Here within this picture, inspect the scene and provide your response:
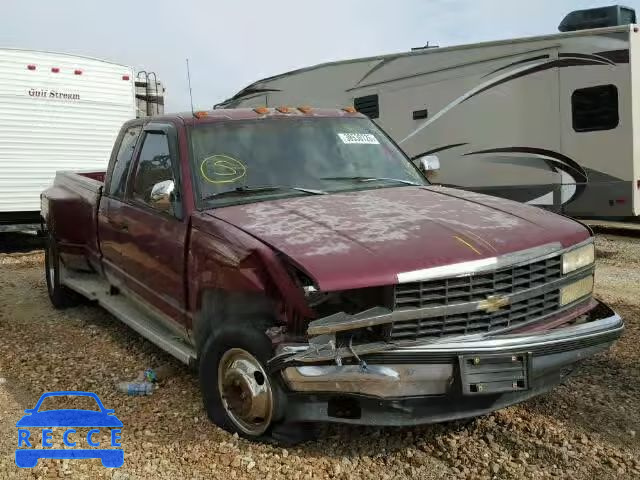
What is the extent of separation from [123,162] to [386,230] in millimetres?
2797

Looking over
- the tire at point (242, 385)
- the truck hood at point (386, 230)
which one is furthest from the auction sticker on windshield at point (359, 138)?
the tire at point (242, 385)

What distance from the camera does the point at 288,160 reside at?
4.32 metres

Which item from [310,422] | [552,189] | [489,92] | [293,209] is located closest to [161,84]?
[489,92]

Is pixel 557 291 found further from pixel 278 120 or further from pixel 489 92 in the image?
pixel 489 92

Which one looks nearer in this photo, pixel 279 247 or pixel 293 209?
pixel 279 247

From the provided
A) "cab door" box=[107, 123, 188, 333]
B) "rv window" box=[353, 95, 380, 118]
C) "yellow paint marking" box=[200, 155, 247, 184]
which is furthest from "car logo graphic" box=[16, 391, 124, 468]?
"rv window" box=[353, 95, 380, 118]

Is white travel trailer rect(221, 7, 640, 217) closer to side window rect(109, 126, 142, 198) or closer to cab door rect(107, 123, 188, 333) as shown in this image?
side window rect(109, 126, 142, 198)

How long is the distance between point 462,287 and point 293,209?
3.76 ft

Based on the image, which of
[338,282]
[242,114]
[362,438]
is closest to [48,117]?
[242,114]

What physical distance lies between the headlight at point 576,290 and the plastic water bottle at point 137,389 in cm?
259

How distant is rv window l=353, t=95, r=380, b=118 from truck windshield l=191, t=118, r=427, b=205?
6968 millimetres

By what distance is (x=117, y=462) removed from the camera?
10.6 ft

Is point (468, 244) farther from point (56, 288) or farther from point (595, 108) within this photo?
point (595, 108)

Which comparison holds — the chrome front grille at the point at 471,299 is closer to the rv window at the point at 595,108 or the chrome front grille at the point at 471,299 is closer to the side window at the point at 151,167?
the side window at the point at 151,167
